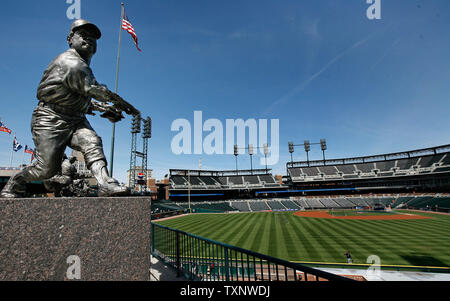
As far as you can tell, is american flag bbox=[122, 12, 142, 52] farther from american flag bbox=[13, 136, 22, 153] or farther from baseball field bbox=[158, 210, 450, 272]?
american flag bbox=[13, 136, 22, 153]

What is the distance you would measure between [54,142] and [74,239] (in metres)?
1.52

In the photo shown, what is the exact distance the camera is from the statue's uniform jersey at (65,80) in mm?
2768

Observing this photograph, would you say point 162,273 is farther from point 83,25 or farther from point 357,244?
point 357,244

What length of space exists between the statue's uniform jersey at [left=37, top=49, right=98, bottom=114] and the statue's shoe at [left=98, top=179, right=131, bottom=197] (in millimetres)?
1336

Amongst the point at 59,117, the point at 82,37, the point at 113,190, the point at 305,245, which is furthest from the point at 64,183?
the point at 305,245

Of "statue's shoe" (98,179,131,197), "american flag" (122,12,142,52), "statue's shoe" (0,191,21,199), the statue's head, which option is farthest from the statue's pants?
"american flag" (122,12,142,52)

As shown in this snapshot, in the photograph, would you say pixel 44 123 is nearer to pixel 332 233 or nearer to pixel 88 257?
pixel 88 257

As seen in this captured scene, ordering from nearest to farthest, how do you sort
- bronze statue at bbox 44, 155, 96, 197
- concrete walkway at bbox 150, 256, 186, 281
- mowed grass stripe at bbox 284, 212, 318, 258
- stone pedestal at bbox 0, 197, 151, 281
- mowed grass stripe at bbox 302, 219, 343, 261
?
stone pedestal at bbox 0, 197, 151, 281
bronze statue at bbox 44, 155, 96, 197
concrete walkway at bbox 150, 256, 186, 281
mowed grass stripe at bbox 302, 219, 343, 261
mowed grass stripe at bbox 284, 212, 318, 258

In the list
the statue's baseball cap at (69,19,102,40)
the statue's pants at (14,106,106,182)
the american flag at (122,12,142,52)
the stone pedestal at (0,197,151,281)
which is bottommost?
the stone pedestal at (0,197,151,281)

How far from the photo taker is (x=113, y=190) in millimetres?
2561

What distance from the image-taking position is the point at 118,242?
2342 millimetres

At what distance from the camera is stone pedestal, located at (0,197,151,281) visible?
195cm
